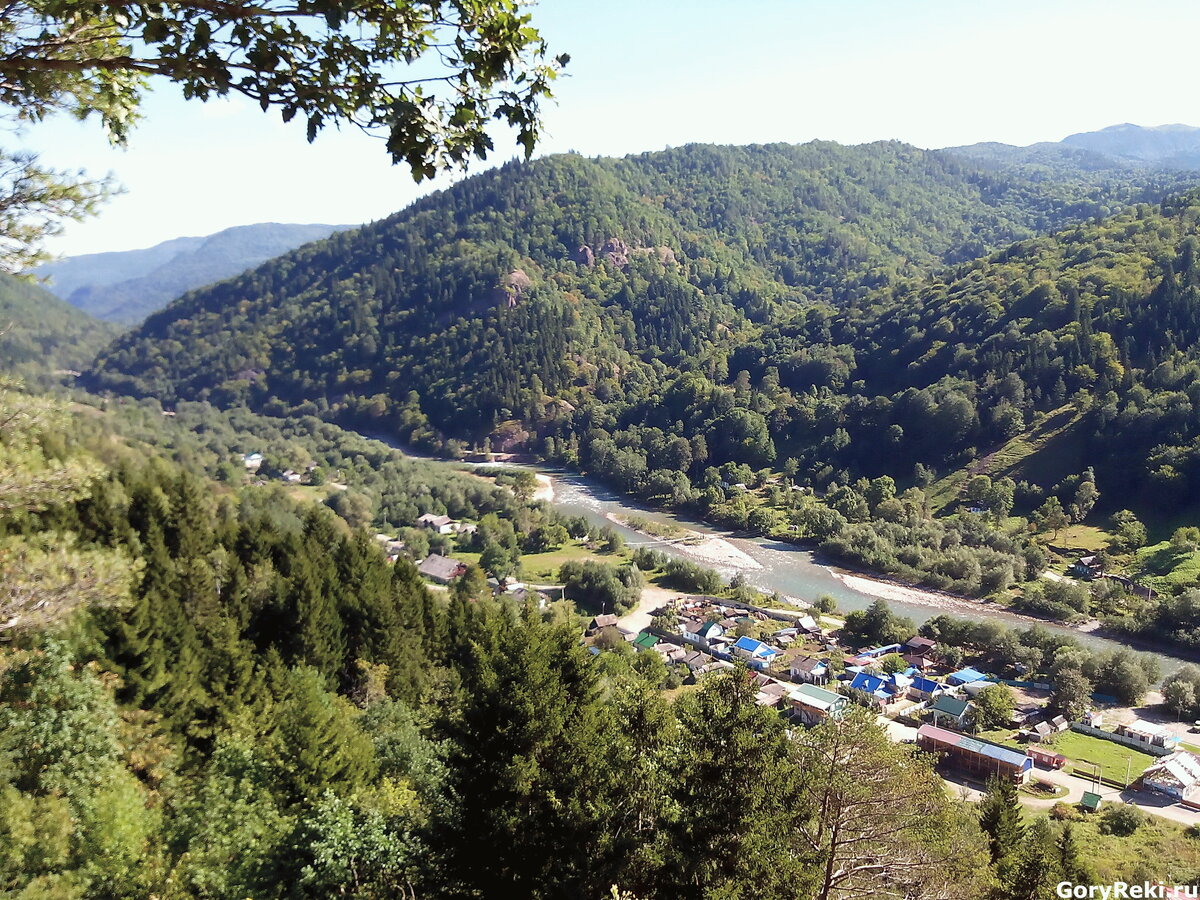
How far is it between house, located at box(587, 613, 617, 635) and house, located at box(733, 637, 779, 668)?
6.93m

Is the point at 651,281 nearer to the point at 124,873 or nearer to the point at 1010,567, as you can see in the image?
the point at 1010,567

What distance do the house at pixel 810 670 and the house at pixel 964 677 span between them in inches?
225

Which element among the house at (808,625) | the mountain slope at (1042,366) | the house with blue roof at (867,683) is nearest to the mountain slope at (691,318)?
the mountain slope at (1042,366)

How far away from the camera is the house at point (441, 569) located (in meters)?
48.4

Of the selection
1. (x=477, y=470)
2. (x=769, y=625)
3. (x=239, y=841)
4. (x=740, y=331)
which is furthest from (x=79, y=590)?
(x=740, y=331)

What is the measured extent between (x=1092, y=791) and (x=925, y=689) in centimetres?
813

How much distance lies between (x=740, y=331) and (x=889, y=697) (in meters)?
97.9

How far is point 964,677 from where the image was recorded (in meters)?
34.1

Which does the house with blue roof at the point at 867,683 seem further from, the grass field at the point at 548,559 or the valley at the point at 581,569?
the grass field at the point at 548,559

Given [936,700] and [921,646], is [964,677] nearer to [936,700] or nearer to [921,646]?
A: [921,646]

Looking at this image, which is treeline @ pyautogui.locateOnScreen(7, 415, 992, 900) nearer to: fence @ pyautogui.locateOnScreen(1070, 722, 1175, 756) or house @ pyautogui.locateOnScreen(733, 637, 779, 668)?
fence @ pyautogui.locateOnScreen(1070, 722, 1175, 756)

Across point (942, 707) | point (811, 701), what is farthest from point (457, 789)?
point (942, 707)

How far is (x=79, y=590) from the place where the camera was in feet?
19.1

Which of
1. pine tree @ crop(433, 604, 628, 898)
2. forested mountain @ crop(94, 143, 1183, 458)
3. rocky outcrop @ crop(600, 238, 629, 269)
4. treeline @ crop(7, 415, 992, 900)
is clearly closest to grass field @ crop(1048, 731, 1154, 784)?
treeline @ crop(7, 415, 992, 900)
